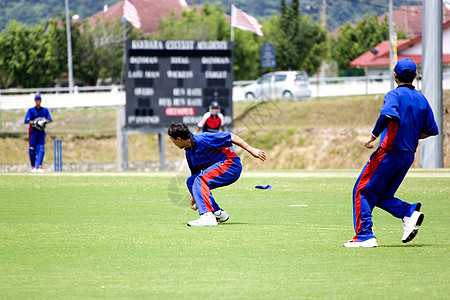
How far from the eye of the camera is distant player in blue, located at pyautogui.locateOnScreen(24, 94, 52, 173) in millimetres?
22625

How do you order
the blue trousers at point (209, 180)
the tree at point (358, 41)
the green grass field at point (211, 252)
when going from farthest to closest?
the tree at point (358, 41), the blue trousers at point (209, 180), the green grass field at point (211, 252)

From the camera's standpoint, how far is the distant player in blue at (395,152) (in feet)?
26.8

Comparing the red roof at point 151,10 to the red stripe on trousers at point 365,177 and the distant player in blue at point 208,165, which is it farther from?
the red stripe on trousers at point 365,177

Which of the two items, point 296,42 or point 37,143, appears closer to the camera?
point 37,143

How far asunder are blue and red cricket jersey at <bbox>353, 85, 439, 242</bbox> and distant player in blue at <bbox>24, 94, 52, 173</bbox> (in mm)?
15597

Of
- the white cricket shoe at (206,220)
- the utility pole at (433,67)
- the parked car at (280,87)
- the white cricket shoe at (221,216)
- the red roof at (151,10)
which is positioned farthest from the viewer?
the red roof at (151,10)

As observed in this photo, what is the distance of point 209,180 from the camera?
10.3 meters

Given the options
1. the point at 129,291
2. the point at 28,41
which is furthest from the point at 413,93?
the point at 28,41

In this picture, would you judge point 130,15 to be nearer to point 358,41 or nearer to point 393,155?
point 393,155

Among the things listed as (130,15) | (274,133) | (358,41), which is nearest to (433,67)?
(130,15)

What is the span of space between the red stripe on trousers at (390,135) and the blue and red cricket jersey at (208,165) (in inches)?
92.4

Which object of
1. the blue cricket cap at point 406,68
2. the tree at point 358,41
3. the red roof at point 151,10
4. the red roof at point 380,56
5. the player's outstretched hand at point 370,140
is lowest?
the player's outstretched hand at point 370,140

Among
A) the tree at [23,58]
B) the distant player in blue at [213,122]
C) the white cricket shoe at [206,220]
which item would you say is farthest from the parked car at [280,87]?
the white cricket shoe at [206,220]

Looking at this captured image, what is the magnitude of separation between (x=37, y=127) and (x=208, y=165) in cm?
1317
